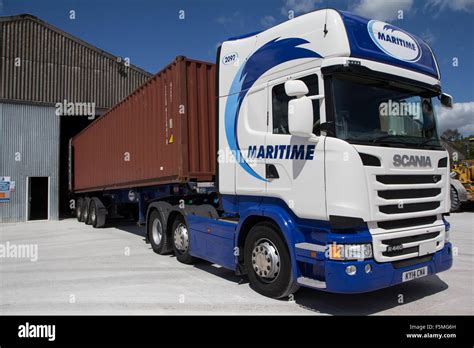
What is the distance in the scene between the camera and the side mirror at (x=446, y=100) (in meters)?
5.60

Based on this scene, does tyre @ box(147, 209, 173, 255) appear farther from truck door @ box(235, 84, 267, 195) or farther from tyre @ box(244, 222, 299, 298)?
tyre @ box(244, 222, 299, 298)

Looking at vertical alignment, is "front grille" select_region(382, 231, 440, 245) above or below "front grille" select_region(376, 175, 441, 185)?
below

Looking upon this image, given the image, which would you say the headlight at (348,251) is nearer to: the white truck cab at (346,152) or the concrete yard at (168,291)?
the white truck cab at (346,152)

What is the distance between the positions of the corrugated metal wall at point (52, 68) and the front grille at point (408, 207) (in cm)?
1750

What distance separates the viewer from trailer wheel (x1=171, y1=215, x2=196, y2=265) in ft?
24.6

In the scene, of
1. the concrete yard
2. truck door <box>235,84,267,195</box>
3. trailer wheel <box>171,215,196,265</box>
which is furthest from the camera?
trailer wheel <box>171,215,196,265</box>

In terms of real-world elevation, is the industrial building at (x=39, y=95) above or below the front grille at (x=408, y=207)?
above

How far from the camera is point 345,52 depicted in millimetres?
4445

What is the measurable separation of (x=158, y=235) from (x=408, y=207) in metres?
5.48

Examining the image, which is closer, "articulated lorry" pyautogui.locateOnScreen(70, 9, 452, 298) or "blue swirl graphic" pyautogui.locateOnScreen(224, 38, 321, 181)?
"articulated lorry" pyautogui.locateOnScreen(70, 9, 452, 298)

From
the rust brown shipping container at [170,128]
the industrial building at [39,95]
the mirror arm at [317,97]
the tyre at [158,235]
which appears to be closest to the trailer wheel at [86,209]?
the industrial building at [39,95]

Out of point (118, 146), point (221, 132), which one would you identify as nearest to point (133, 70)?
point (118, 146)

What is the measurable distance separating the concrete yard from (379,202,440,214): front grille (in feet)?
3.95

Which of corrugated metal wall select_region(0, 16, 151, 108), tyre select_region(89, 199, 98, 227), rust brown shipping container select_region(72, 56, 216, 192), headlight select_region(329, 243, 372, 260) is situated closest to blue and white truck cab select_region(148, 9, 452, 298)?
headlight select_region(329, 243, 372, 260)
